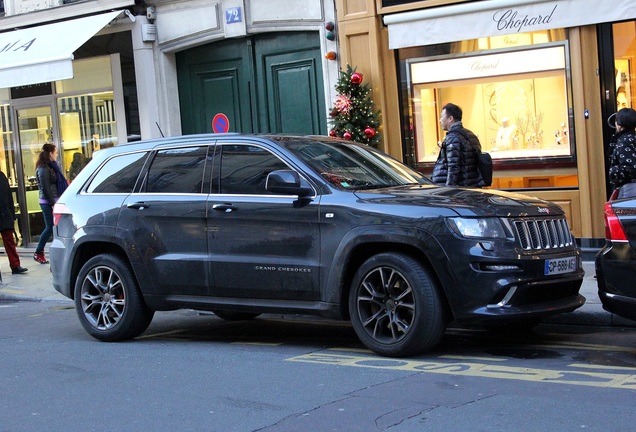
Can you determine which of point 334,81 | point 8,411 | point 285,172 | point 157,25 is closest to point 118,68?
point 157,25

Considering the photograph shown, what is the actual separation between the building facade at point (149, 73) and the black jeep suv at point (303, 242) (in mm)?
6298

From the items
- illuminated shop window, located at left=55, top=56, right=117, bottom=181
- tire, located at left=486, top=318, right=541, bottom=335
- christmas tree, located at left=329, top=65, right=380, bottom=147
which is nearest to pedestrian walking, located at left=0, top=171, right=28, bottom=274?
illuminated shop window, located at left=55, top=56, right=117, bottom=181

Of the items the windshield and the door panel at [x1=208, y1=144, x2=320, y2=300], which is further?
the windshield

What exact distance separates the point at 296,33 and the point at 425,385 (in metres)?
9.66

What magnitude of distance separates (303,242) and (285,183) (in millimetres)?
493

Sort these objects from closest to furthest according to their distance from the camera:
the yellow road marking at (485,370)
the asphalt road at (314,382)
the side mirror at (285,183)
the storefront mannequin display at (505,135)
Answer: the asphalt road at (314,382) → the yellow road marking at (485,370) → the side mirror at (285,183) → the storefront mannequin display at (505,135)

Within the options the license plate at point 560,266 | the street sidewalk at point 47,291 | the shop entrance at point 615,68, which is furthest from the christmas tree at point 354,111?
the license plate at point 560,266

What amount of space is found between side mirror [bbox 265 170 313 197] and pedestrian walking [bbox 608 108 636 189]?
377 centimetres

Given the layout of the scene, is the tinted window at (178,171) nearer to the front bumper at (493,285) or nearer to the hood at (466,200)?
the hood at (466,200)

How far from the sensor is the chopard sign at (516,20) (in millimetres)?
13062

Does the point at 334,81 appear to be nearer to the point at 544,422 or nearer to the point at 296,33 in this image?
the point at 296,33

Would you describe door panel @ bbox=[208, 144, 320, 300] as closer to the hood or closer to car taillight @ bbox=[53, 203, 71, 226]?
the hood

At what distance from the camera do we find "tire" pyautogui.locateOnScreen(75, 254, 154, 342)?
9.05 metres

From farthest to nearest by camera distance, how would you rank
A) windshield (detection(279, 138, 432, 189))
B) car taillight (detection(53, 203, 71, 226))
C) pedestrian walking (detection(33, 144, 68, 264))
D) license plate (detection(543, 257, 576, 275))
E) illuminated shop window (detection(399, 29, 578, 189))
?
pedestrian walking (detection(33, 144, 68, 264)), illuminated shop window (detection(399, 29, 578, 189)), car taillight (detection(53, 203, 71, 226)), windshield (detection(279, 138, 432, 189)), license plate (detection(543, 257, 576, 275))
